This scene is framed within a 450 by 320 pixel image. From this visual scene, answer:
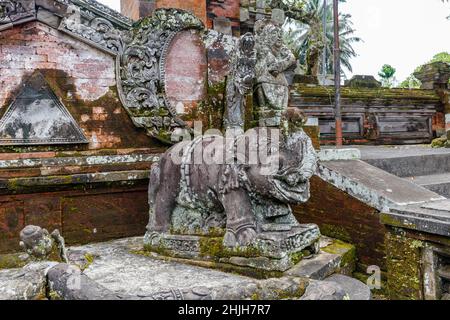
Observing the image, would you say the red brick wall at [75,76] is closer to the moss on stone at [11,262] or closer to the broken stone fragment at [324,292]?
the moss on stone at [11,262]

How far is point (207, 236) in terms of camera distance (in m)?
3.72

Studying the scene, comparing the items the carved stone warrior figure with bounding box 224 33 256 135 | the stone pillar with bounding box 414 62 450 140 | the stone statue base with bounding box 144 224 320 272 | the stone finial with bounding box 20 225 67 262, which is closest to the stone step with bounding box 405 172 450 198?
the stone statue base with bounding box 144 224 320 272

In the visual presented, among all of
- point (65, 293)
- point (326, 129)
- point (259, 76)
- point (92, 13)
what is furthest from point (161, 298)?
point (326, 129)

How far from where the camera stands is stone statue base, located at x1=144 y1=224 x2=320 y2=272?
323 centimetres

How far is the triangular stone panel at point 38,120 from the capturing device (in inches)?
173

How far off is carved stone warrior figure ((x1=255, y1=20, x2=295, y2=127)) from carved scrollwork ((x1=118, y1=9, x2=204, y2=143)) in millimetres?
1485

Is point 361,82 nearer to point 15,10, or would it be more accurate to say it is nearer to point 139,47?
point 139,47

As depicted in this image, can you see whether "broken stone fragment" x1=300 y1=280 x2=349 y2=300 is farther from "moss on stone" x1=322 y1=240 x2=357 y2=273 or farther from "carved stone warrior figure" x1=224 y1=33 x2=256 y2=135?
"carved stone warrior figure" x1=224 y1=33 x2=256 y2=135

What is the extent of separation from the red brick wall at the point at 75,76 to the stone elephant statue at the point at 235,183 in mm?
1178

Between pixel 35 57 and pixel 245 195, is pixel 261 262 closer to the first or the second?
pixel 245 195

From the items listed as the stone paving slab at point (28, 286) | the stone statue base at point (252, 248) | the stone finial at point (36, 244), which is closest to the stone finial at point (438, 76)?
the stone statue base at point (252, 248)

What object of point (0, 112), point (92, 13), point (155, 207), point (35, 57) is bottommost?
point (155, 207)

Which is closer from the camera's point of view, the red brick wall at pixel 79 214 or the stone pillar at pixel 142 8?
the red brick wall at pixel 79 214

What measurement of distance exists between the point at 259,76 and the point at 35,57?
322 cm
